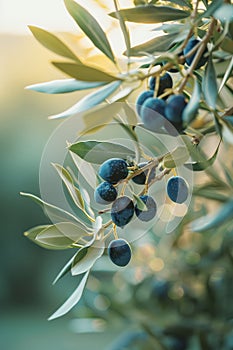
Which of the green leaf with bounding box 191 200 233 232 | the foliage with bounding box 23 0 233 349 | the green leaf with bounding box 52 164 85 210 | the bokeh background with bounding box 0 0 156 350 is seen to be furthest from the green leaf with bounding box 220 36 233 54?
the bokeh background with bounding box 0 0 156 350

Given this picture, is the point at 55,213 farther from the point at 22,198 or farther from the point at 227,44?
the point at 22,198

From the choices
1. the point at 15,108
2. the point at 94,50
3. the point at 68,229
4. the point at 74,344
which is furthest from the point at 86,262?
the point at 15,108

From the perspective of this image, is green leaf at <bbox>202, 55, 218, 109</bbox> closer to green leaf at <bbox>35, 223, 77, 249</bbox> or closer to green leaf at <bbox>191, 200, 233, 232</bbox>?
green leaf at <bbox>35, 223, 77, 249</bbox>

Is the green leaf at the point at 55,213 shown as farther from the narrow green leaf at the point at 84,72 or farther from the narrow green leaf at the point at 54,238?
the narrow green leaf at the point at 84,72

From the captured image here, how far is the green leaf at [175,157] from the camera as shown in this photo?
348 millimetres

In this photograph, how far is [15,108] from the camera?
Result: 5.61 metres

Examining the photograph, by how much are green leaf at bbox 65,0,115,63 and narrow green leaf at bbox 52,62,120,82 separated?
47mm

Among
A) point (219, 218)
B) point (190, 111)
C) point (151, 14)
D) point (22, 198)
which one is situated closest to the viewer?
point (190, 111)

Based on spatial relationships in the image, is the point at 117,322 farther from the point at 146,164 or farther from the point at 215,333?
the point at 146,164

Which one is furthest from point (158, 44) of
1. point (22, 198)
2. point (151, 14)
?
point (22, 198)

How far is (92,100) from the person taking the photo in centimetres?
31

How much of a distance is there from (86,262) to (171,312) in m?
0.68

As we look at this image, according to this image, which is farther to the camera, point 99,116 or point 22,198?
point 22,198

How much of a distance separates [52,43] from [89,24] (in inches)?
2.0
